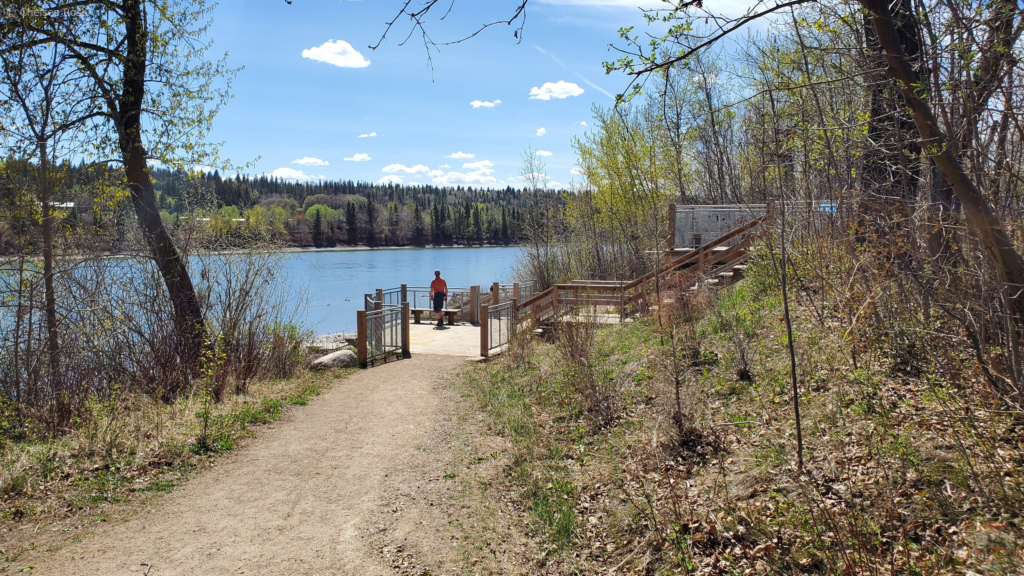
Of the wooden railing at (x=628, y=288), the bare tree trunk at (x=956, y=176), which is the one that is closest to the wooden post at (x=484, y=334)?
the wooden railing at (x=628, y=288)

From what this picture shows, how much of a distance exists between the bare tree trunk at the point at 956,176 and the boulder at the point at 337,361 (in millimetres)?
12240

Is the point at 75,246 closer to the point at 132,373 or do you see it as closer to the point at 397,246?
the point at 132,373

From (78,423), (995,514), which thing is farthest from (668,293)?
(78,423)

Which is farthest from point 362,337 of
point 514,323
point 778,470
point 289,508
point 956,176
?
point 956,176

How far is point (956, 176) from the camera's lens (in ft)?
13.5

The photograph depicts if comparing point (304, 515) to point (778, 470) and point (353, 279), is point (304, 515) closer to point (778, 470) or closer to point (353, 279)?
point (778, 470)

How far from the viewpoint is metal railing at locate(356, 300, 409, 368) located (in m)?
14.5

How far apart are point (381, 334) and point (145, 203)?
5.68 metres

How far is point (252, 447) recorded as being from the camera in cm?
798

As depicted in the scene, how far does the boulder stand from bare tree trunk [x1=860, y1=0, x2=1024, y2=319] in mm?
12240

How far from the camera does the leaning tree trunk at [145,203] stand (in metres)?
10.9

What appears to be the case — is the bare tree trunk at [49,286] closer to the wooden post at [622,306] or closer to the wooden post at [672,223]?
the wooden post at [622,306]

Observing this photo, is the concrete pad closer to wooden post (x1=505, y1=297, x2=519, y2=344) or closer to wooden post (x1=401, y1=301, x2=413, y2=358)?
wooden post (x1=401, y1=301, x2=413, y2=358)

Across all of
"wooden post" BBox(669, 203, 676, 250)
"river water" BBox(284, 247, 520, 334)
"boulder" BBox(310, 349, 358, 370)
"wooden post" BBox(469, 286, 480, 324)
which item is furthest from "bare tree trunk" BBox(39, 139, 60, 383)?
"river water" BBox(284, 247, 520, 334)
